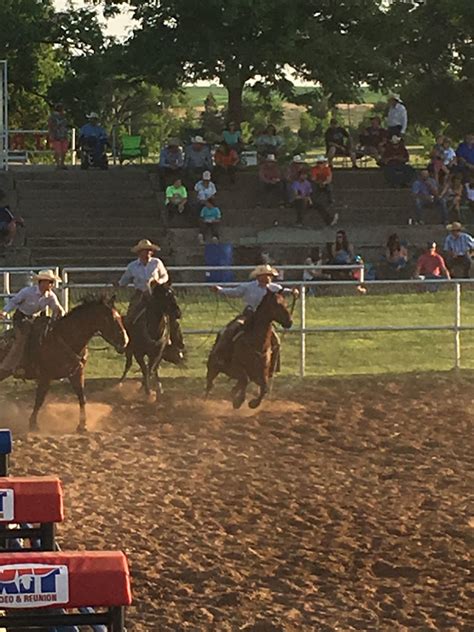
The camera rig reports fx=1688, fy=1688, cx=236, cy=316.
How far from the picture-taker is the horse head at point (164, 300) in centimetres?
1567

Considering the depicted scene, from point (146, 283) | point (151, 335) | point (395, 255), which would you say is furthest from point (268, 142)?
point (151, 335)

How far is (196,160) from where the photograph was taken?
26781 mm

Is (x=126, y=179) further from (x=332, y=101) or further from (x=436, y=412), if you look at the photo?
(x=436, y=412)

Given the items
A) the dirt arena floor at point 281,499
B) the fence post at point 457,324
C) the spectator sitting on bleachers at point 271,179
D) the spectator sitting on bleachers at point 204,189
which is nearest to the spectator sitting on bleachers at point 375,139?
the spectator sitting on bleachers at point 271,179

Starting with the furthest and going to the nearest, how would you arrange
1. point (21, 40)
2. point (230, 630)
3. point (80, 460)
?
point (21, 40) → point (80, 460) → point (230, 630)

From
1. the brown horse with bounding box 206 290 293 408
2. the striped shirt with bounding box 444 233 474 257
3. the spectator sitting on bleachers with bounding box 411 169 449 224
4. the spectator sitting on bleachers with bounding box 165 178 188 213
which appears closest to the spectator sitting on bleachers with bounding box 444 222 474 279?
the striped shirt with bounding box 444 233 474 257

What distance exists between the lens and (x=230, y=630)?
829 cm

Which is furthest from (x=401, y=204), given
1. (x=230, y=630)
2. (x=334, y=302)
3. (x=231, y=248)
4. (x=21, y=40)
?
(x=230, y=630)

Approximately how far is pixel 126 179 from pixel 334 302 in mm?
7877

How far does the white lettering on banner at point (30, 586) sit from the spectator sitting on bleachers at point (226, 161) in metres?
22.8

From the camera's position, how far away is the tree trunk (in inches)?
1216

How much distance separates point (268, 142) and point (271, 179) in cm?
169

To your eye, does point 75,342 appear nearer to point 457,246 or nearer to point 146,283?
point 146,283

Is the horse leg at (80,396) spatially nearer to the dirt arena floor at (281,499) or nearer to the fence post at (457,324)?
the dirt arena floor at (281,499)
